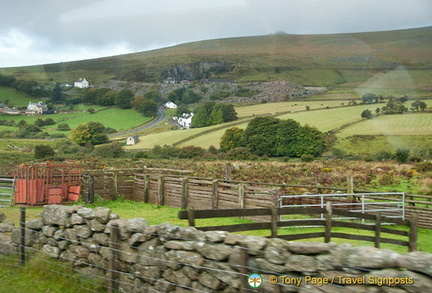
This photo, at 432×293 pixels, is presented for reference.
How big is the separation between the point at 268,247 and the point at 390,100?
211 ft

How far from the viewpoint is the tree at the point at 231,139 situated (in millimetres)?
58219

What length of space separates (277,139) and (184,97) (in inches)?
1092

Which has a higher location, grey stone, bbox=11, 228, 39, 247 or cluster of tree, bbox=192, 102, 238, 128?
cluster of tree, bbox=192, 102, 238, 128

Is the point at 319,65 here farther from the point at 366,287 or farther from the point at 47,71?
the point at 366,287

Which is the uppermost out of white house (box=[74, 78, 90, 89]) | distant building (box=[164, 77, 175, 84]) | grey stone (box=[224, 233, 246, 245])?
distant building (box=[164, 77, 175, 84])

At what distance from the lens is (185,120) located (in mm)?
69438

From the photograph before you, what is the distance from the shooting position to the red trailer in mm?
18578

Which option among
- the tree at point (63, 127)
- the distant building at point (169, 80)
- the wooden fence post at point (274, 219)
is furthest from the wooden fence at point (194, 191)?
the distant building at point (169, 80)

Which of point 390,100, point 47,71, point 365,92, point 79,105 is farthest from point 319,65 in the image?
point 47,71

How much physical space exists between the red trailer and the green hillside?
62998 mm

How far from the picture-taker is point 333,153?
5381cm

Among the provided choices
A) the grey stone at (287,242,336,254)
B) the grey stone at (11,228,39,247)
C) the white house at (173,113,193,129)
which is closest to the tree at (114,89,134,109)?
the white house at (173,113,193,129)

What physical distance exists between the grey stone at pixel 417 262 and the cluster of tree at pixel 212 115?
2474 inches

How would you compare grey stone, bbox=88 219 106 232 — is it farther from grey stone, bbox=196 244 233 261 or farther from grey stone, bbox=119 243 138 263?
grey stone, bbox=196 244 233 261
